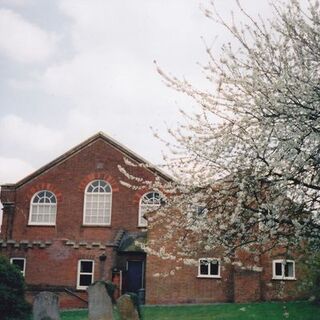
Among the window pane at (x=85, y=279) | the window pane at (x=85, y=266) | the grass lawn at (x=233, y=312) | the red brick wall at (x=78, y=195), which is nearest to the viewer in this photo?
the grass lawn at (x=233, y=312)

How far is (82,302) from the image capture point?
26.4m

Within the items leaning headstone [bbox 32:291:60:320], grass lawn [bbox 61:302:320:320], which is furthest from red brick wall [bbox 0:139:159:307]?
leaning headstone [bbox 32:291:60:320]

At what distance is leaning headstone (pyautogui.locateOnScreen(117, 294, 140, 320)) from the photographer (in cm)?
1325

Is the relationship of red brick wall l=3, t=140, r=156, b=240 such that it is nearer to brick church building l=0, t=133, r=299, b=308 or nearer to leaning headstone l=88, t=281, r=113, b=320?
brick church building l=0, t=133, r=299, b=308

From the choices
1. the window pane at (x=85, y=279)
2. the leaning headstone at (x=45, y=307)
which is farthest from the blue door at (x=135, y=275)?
the leaning headstone at (x=45, y=307)

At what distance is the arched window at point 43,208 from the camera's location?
30.1 metres

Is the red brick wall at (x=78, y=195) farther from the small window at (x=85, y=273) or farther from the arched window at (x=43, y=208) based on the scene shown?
the small window at (x=85, y=273)

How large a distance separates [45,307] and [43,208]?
18230 mm

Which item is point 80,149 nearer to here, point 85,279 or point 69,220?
point 69,220

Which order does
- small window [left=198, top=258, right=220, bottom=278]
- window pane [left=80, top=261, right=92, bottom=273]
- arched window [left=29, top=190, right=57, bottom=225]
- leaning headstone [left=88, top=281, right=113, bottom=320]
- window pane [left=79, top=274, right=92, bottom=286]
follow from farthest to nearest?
arched window [left=29, top=190, right=57, bottom=225]
window pane [left=80, top=261, right=92, bottom=273]
window pane [left=79, top=274, right=92, bottom=286]
small window [left=198, top=258, right=220, bottom=278]
leaning headstone [left=88, top=281, right=113, bottom=320]

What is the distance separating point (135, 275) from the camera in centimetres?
2780

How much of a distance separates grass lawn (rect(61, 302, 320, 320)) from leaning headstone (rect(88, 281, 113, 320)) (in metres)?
6.92

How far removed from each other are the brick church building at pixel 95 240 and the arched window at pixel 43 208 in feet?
0.21

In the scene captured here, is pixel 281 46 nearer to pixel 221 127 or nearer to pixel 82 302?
pixel 221 127
